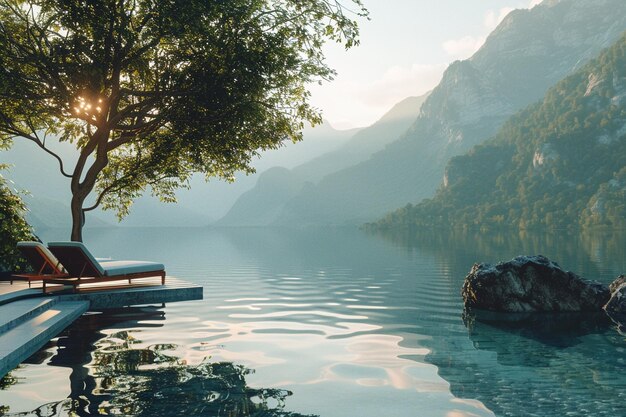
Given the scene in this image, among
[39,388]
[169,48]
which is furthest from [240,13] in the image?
[39,388]

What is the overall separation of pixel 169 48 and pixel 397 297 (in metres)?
12.7

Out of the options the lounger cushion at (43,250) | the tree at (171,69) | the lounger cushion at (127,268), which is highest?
the tree at (171,69)

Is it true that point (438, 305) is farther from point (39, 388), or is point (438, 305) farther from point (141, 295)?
point (39, 388)

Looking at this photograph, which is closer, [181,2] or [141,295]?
[181,2]

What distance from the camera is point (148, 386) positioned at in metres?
8.28

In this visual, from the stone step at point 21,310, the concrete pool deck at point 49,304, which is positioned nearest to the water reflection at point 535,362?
the concrete pool deck at point 49,304

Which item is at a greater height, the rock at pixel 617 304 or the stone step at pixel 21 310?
the stone step at pixel 21 310

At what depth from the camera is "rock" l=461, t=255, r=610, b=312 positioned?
18078 millimetres

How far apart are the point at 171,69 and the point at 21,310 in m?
8.89

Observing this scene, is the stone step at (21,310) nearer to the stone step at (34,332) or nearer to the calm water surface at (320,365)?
the stone step at (34,332)

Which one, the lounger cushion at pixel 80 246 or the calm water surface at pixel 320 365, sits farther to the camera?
the lounger cushion at pixel 80 246

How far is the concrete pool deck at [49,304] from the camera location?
383 inches

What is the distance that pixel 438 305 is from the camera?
66.3 ft

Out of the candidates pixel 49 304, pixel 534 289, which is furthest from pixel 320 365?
pixel 534 289
